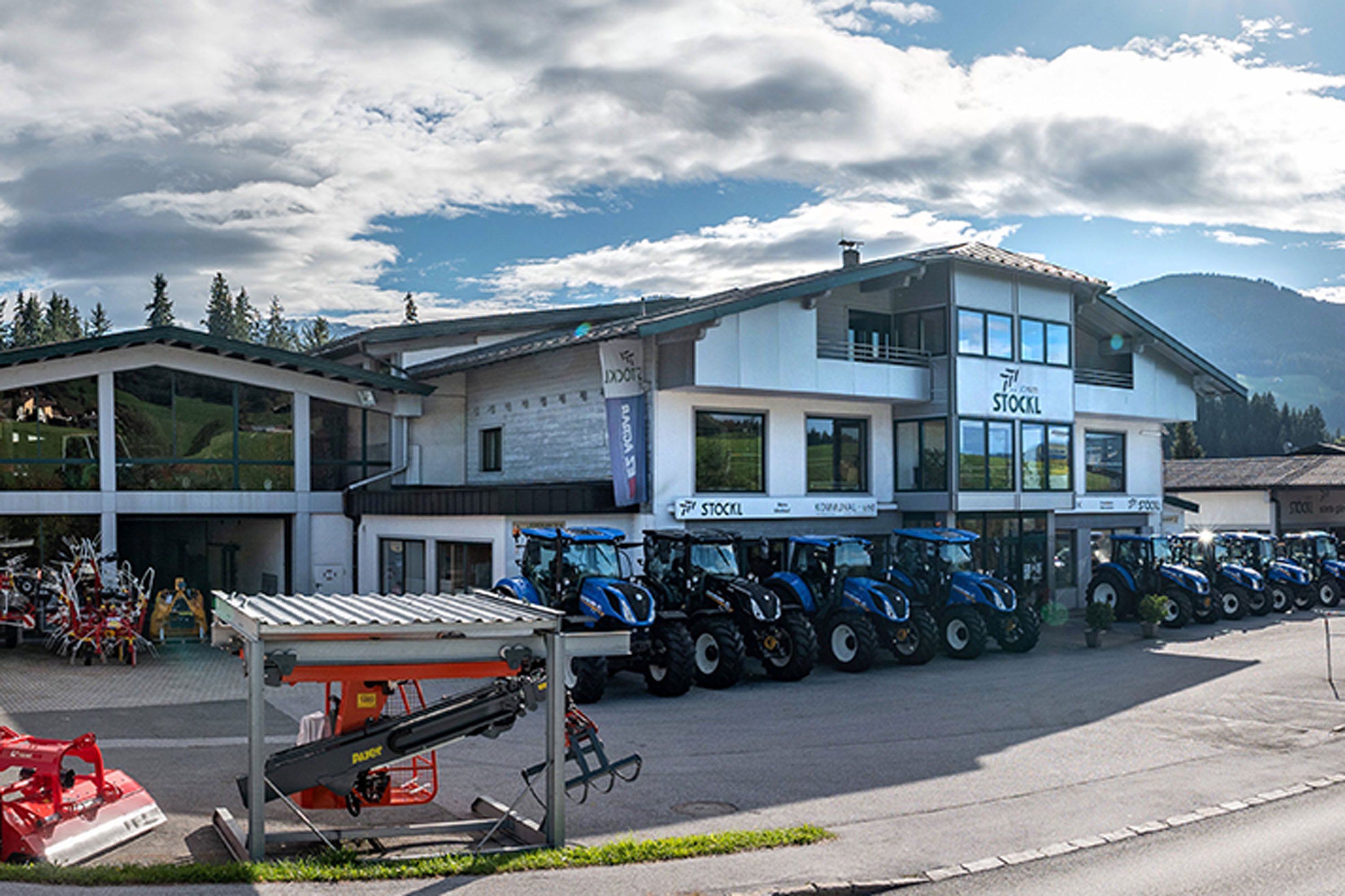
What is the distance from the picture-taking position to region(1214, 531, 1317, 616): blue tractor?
3053 cm

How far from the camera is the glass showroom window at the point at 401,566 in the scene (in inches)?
989

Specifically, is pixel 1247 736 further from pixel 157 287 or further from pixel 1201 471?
pixel 157 287

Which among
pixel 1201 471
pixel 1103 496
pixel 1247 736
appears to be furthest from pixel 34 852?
pixel 1201 471

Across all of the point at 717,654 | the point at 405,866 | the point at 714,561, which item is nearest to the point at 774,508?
the point at 714,561

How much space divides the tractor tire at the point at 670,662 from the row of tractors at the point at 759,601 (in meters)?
0.02

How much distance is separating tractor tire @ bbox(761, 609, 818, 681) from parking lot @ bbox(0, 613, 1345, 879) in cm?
26

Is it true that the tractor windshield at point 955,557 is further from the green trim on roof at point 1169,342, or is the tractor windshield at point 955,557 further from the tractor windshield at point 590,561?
the green trim on roof at point 1169,342

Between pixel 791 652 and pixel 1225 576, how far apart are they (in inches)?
624

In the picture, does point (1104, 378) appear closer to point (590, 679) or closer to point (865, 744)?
point (590, 679)

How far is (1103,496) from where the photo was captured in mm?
30875

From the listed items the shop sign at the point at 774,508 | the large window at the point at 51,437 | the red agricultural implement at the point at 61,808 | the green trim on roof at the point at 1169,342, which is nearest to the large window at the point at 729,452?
the shop sign at the point at 774,508

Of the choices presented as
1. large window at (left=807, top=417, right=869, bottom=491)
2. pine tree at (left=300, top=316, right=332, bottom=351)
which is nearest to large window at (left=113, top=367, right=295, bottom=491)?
large window at (left=807, top=417, right=869, bottom=491)

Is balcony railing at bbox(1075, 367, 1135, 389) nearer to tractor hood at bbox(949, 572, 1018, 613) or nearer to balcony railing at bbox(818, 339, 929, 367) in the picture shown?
balcony railing at bbox(818, 339, 929, 367)

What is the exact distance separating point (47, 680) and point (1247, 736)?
17.3 metres
